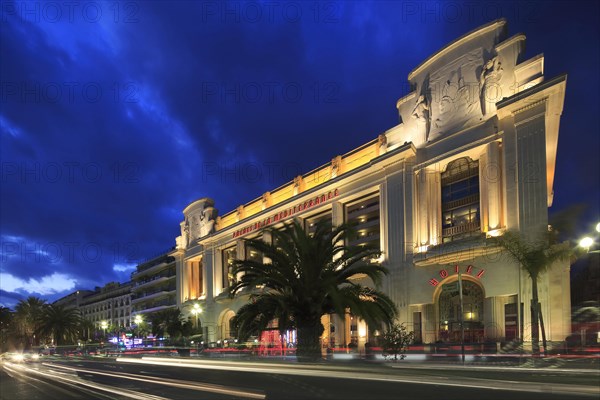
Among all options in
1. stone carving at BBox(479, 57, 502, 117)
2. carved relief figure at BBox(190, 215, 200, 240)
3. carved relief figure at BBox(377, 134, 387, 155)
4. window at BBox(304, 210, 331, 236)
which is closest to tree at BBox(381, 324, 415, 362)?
stone carving at BBox(479, 57, 502, 117)

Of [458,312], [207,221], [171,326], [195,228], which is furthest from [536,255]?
[195,228]

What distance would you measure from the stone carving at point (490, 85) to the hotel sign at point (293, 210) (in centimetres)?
1709

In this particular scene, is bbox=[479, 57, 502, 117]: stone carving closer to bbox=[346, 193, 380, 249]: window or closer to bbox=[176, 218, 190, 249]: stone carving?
bbox=[346, 193, 380, 249]: window

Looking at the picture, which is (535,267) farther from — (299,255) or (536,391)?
(536,391)

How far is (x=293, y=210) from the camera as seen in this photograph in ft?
171

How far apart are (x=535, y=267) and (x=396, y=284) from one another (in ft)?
40.9

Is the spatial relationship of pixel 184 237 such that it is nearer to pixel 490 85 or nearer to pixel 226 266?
pixel 226 266

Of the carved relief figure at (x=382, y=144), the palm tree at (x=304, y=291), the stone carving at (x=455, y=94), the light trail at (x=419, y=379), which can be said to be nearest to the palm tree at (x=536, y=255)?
the stone carving at (x=455, y=94)

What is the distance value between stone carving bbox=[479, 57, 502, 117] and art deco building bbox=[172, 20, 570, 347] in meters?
0.07

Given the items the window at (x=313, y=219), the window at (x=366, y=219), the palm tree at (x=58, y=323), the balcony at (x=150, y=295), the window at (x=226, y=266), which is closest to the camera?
the window at (x=366, y=219)

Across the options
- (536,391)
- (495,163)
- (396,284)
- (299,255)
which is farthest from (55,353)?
(536,391)

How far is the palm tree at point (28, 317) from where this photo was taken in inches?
3036

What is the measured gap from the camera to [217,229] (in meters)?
69.8

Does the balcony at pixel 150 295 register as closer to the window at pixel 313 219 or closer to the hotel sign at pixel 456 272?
the window at pixel 313 219
